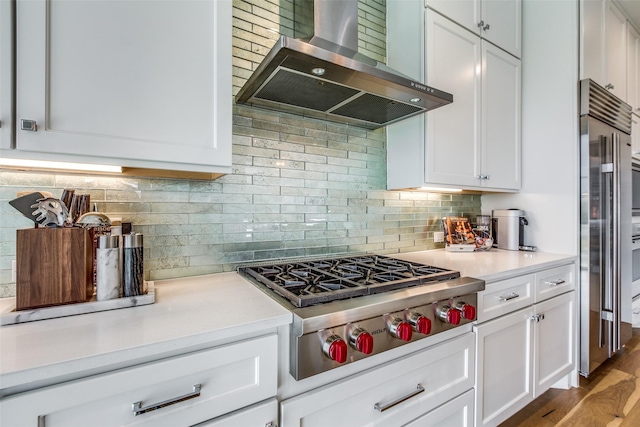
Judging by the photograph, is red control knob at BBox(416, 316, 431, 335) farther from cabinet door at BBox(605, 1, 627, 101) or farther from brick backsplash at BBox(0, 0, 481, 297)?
cabinet door at BBox(605, 1, 627, 101)

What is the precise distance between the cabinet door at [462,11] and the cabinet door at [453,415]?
2.07 meters

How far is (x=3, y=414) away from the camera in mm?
564

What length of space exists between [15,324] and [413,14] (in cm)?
227

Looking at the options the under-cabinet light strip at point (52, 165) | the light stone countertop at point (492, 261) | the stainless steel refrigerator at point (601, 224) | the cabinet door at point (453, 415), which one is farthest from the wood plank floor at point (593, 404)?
the under-cabinet light strip at point (52, 165)

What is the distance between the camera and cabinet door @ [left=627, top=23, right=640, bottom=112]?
108 inches

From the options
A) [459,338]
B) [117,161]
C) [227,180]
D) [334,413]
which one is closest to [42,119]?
[117,161]

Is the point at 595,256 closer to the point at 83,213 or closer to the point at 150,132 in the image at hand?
the point at 150,132

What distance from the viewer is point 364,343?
897mm

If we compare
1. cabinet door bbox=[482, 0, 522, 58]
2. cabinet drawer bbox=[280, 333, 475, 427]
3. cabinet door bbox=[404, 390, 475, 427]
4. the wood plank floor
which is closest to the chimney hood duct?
cabinet door bbox=[482, 0, 522, 58]

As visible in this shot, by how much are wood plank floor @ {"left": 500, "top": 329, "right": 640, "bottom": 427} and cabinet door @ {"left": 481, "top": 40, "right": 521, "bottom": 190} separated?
1.44 metres

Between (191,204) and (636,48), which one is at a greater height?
(636,48)

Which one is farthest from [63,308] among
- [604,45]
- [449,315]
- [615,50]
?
[615,50]

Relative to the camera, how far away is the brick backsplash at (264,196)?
123 cm

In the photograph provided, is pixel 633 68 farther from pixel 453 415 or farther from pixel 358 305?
pixel 358 305
